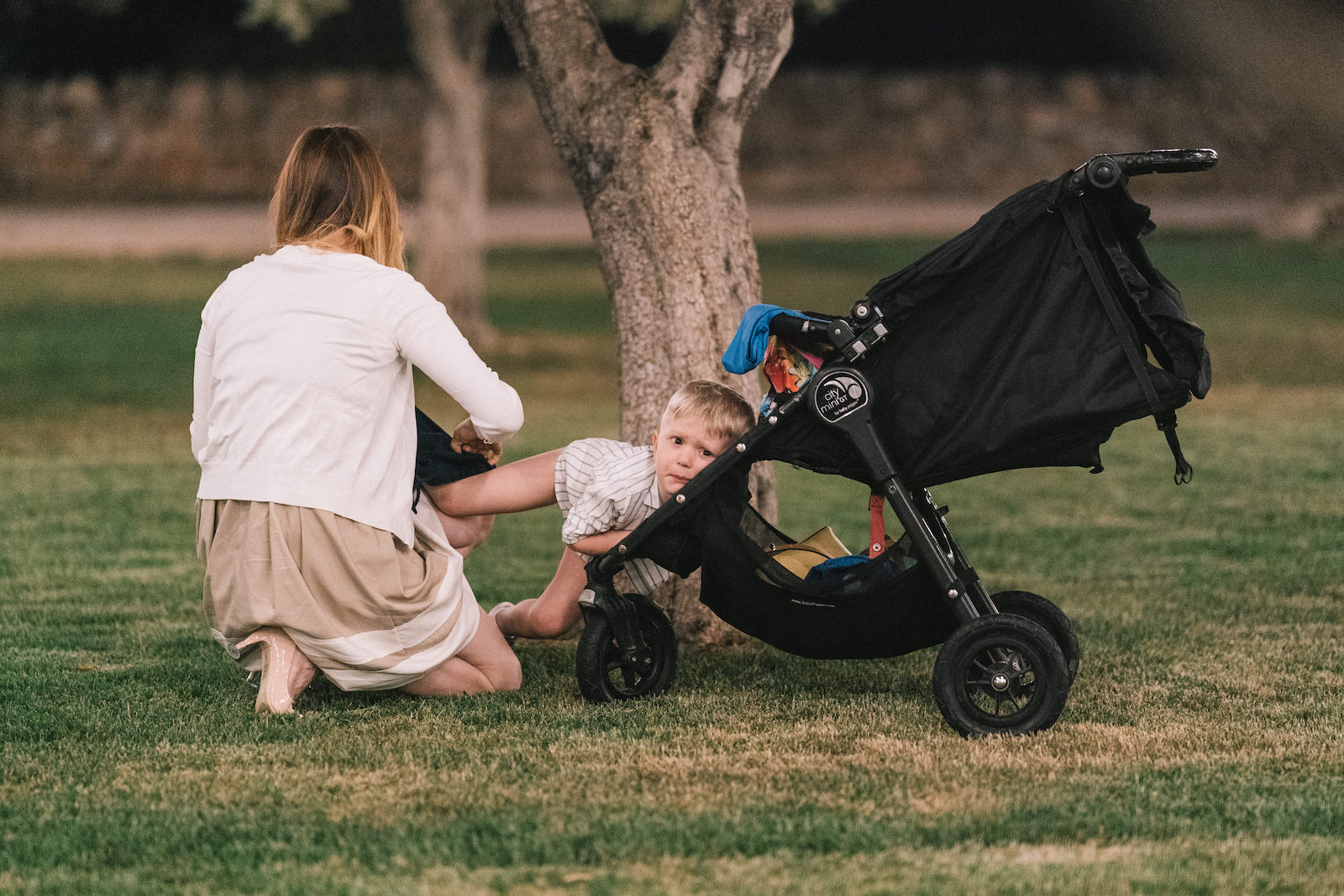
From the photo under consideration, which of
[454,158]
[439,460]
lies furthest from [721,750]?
[454,158]

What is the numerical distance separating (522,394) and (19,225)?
12.9 m

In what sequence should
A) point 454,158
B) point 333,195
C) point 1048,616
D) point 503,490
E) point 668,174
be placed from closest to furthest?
point 333,195
point 1048,616
point 503,490
point 668,174
point 454,158

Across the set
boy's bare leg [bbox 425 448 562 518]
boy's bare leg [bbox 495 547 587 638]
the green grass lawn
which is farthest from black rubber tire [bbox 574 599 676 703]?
boy's bare leg [bbox 425 448 562 518]

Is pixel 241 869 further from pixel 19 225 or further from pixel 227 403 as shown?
pixel 19 225

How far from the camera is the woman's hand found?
Result: 168 inches

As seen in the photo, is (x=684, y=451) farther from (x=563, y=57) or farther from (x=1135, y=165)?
(x=563, y=57)

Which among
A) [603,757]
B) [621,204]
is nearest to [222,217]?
[621,204]

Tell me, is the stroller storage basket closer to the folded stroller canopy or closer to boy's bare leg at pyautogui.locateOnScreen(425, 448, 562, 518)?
the folded stroller canopy

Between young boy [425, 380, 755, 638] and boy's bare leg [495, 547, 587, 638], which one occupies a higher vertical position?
young boy [425, 380, 755, 638]

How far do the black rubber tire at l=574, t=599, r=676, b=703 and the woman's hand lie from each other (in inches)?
20.0

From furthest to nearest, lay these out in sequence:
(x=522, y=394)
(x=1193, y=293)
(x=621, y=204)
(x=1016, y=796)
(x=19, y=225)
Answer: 1. (x=19, y=225)
2. (x=1193, y=293)
3. (x=522, y=394)
4. (x=621, y=204)
5. (x=1016, y=796)

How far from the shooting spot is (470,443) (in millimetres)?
4289

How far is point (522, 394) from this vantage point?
11500 millimetres

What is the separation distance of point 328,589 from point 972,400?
64.0 inches
